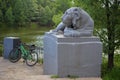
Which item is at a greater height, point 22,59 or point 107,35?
point 107,35

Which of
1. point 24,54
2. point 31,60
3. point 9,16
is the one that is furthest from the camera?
point 9,16

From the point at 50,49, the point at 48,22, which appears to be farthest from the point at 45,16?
the point at 50,49

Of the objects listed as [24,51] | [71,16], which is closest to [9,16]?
[24,51]

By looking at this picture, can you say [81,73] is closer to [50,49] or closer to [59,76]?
[59,76]

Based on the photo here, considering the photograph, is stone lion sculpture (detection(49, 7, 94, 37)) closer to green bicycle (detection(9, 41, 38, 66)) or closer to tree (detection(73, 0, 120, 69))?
tree (detection(73, 0, 120, 69))

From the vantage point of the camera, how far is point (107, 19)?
8.61m

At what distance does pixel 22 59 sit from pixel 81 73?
5.26 m

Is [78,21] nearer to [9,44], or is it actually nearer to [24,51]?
[24,51]

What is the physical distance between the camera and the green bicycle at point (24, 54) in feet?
34.2

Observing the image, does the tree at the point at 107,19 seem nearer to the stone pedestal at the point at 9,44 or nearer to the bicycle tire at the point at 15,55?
the bicycle tire at the point at 15,55

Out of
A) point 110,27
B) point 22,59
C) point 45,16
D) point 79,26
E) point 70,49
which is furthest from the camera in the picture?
point 45,16

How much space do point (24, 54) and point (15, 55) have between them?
55 centimetres

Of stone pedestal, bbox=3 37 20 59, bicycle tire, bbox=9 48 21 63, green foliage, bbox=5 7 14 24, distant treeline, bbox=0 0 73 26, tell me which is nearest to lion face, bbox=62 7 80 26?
bicycle tire, bbox=9 48 21 63

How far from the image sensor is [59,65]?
21.3ft
